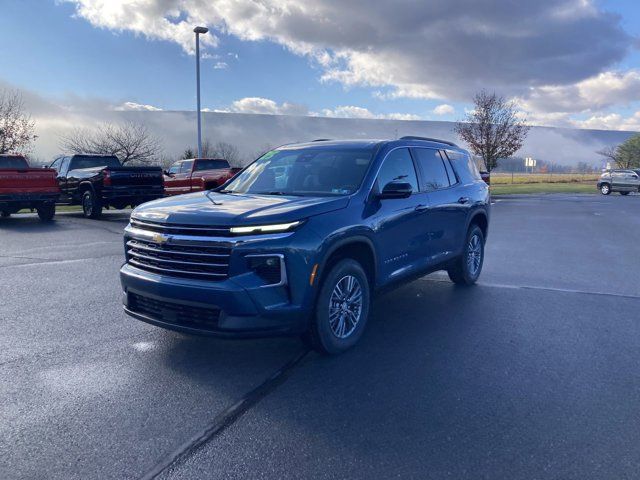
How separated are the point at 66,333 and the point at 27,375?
1022mm

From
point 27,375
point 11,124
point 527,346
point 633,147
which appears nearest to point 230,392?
point 27,375

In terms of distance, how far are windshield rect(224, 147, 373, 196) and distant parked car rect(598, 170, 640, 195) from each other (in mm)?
40318

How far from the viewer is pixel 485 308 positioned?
616cm

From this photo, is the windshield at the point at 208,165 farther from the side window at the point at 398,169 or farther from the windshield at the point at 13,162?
the side window at the point at 398,169

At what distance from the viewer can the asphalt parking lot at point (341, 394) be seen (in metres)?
2.96

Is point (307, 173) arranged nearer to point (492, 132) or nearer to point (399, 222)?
point (399, 222)

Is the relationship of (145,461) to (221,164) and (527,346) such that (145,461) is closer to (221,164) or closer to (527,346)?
(527,346)

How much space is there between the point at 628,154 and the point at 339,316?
92.9 meters

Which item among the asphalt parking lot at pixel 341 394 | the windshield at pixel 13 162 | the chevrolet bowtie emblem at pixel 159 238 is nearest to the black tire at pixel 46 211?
the windshield at pixel 13 162

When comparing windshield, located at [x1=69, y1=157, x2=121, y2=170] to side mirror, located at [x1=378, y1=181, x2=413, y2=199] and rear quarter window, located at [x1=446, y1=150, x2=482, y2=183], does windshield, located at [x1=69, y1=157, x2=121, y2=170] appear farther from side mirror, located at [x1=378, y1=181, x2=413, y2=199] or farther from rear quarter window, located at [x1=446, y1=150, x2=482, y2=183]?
side mirror, located at [x1=378, y1=181, x2=413, y2=199]

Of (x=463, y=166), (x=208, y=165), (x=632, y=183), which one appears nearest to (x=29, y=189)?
(x=208, y=165)

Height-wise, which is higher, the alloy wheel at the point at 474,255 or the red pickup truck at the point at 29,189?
the red pickup truck at the point at 29,189

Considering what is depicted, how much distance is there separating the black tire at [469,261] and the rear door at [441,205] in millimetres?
327

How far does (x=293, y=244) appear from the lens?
13.1 feet
